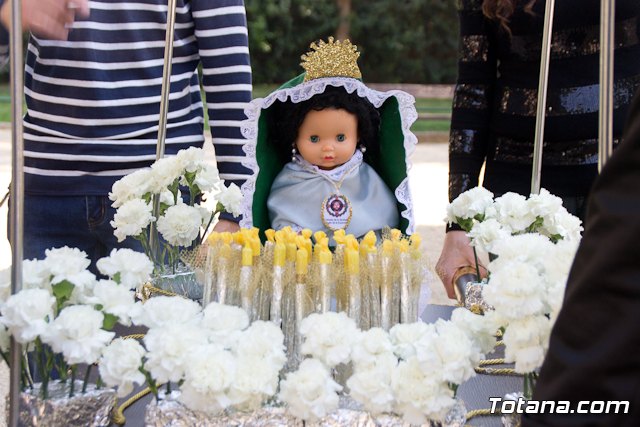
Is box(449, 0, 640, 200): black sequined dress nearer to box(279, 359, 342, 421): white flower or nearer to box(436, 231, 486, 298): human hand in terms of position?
box(436, 231, 486, 298): human hand

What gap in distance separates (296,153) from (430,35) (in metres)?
17.5

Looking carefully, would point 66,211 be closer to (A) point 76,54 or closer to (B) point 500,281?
(A) point 76,54

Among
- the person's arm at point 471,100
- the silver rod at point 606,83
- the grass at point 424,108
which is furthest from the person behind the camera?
the grass at point 424,108

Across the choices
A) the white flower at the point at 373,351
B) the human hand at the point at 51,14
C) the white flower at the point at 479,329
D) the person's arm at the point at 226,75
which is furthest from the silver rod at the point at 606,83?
the person's arm at the point at 226,75

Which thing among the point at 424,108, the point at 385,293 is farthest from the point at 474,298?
the point at 424,108

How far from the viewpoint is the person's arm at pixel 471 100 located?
197 cm

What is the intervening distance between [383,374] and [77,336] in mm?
341

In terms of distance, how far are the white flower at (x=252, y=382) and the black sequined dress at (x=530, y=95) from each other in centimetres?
107

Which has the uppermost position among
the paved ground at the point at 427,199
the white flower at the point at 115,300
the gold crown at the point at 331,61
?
the gold crown at the point at 331,61

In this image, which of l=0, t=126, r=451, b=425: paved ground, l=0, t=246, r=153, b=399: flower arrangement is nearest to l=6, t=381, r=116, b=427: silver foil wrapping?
l=0, t=246, r=153, b=399: flower arrangement

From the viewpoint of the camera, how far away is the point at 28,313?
999 mm

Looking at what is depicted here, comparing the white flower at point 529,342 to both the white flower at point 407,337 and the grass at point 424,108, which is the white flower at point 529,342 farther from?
the grass at point 424,108

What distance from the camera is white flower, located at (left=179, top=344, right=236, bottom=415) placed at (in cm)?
94

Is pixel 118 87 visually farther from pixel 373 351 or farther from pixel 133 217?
pixel 373 351
